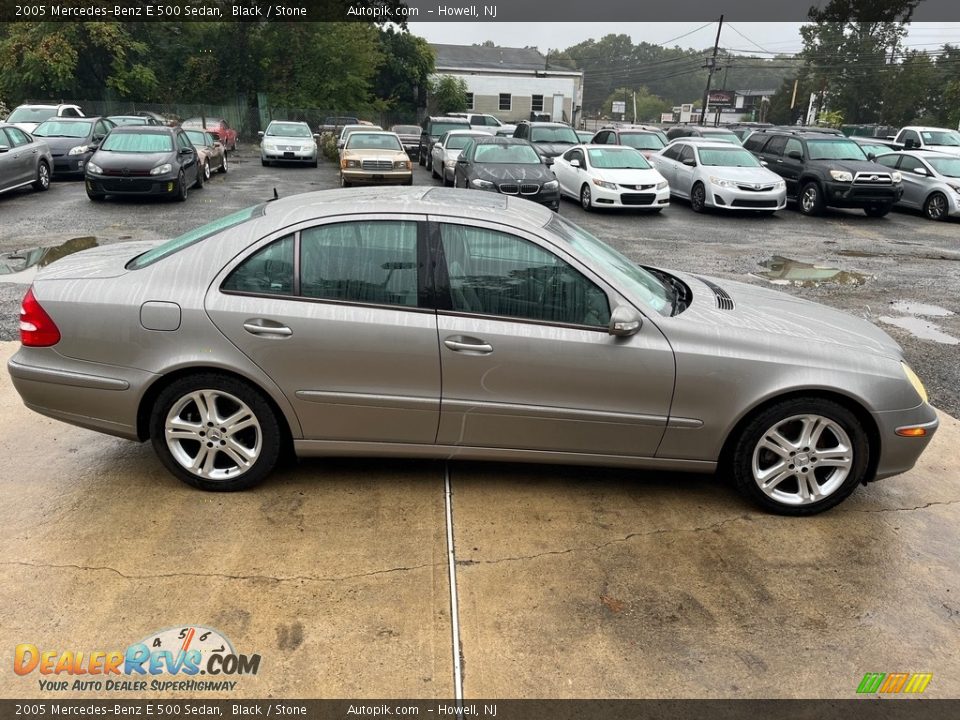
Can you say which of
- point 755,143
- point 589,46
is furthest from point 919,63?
point 589,46

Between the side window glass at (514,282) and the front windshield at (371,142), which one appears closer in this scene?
the side window glass at (514,282)

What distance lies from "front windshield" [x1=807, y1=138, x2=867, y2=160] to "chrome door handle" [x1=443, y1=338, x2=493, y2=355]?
15.2 m

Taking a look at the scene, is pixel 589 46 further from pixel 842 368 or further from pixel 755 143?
pixel 842 368

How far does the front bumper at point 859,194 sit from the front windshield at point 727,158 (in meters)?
1.65

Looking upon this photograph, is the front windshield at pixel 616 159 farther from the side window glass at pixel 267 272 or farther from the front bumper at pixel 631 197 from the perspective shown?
the side window glass at pixel 267 272

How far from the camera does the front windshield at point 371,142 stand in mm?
18297

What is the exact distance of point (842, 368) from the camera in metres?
3.72

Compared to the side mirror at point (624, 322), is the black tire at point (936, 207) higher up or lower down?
lower down

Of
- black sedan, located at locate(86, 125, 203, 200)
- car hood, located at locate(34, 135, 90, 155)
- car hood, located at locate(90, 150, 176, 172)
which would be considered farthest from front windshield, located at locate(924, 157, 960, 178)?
car hood, located at locate(34, 135, 90, 155)

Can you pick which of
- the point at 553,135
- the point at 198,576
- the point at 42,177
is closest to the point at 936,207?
the point at 553,135

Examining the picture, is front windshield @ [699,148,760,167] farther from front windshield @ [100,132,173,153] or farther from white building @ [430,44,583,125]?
white building @ [430,44,583,125]

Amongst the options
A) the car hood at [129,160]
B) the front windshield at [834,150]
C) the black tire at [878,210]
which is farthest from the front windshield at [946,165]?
the car hood at [129,160]

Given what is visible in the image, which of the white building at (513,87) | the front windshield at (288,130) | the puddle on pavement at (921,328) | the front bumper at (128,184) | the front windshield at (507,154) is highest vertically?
the white building at (513,87)

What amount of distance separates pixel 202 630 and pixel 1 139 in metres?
15.0
